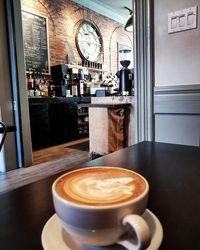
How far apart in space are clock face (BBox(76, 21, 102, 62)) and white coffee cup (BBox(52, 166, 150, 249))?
17.7 feet

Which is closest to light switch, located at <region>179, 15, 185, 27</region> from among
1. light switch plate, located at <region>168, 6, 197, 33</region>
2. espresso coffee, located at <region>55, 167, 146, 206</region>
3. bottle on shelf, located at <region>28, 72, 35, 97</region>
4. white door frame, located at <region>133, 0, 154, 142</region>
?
light switch plate, located at <region>168, 6, 197, 33</region>

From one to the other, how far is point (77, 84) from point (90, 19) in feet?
6.26

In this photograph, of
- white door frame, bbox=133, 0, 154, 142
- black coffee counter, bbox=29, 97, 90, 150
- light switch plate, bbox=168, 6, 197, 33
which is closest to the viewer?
light switch plate, bbox=168, 6, 197, 33

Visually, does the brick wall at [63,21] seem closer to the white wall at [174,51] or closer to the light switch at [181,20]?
the white wall at [174,51]

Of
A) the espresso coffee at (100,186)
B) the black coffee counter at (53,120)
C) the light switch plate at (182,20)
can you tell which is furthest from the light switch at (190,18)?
the black coffee counter at (53,120)

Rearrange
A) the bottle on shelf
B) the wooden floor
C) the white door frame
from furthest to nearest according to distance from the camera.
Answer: the bottle on shelf
the wooden floor
the white door frame

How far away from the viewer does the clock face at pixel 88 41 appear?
17.7ft

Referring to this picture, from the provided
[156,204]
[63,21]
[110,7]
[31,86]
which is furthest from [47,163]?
[110,7]

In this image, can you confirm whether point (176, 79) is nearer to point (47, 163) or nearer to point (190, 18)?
point (190, 18)

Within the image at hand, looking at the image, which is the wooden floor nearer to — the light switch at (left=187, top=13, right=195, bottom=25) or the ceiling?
the light switch at (left=187, top=13, right=195, bottom=25)

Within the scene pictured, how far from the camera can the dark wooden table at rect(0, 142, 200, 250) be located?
0.33m

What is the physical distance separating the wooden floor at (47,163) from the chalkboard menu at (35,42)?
1702 millimetres

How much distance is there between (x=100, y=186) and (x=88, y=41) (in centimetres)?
578

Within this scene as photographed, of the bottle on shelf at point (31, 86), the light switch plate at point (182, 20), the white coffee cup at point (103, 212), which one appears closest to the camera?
the white coffee cup at point (103, 212)
